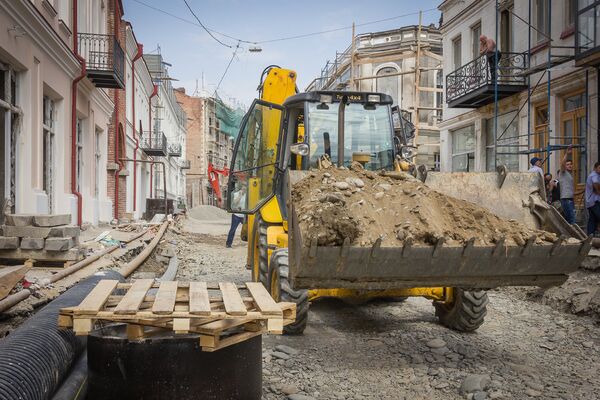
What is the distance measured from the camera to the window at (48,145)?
452 inches

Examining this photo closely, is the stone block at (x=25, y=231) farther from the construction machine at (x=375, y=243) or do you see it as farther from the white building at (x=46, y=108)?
the construction machine at (x=375, y=243)

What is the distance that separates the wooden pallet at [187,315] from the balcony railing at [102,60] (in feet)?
40.6

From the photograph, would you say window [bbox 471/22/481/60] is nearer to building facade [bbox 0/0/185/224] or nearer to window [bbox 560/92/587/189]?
window [bbox 560/92/587/189]

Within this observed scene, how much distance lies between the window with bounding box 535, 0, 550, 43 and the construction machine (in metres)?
9.20

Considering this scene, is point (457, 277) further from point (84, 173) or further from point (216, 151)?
point (216, 151)

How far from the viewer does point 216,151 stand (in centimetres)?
6288

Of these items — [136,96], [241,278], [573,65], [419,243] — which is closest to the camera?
[419,243]

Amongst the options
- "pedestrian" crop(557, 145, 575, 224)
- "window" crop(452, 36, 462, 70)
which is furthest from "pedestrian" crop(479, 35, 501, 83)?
"pedestrian" crop(557, 145, 575, 224)

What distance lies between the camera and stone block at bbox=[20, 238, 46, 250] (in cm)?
721

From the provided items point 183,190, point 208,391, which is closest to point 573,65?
point 208,391

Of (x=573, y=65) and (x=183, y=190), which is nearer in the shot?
(x=573, y=65)

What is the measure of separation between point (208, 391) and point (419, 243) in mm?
2011

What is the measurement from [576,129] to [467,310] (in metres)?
9.10

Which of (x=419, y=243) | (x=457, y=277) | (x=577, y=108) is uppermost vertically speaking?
(x=577, y=108)
